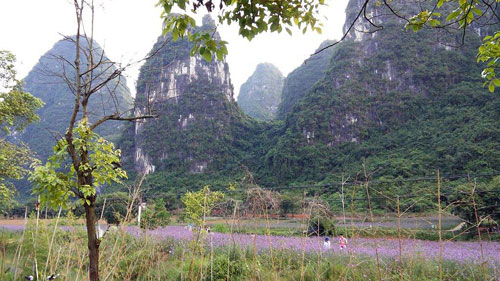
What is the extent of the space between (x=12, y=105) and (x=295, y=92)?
287 ft

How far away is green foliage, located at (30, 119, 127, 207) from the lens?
148 centimetres

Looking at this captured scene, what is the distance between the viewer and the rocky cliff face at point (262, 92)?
117512 mm

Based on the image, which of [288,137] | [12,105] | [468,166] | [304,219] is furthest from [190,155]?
[304,219]

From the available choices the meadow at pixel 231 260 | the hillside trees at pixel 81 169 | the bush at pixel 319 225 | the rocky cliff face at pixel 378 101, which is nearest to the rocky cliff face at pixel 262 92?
the rocky cliff face at pixel 378 101

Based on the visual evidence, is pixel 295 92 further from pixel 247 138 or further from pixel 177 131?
pixel 177 131

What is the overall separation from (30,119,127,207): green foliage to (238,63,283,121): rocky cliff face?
110 metres

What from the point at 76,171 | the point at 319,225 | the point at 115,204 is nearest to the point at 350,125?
the point at 115,204

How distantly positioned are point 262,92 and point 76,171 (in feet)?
408

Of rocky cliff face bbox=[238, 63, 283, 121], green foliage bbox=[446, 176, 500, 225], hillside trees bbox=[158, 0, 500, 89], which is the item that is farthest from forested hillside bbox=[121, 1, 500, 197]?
rocky cliff face bbox=[238, 63, 283, 121]

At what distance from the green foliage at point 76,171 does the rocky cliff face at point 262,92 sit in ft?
362

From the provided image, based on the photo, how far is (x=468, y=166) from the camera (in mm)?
29328

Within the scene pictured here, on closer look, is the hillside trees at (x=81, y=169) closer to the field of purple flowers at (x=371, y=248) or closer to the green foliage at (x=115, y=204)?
the green foliage at (x=115, y=204)

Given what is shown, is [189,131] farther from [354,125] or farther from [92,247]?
[92,247]

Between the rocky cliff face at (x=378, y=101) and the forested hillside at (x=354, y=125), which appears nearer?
the forested hillside at (x=354, y=125)
